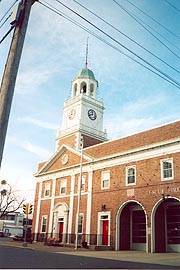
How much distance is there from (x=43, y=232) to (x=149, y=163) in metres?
17.7

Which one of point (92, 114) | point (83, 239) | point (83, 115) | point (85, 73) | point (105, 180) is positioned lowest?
point (83, 239)

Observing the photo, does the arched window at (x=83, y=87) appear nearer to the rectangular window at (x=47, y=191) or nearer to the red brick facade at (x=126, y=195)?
the red brick facade at (x=126, y=195)

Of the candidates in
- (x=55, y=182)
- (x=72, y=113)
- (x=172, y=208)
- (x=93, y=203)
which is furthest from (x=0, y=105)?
(x=72, y=113)

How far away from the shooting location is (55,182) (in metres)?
37.9

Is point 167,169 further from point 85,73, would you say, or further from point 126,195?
point 85,73

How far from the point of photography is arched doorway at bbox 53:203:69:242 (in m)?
33.9

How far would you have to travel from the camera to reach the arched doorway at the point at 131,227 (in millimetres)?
28078

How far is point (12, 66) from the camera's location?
6.96 m

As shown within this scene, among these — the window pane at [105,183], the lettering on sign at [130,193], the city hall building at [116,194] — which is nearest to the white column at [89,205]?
the city hall building at [116,194]

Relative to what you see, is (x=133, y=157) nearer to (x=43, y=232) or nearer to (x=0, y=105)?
(x=43, y=232)

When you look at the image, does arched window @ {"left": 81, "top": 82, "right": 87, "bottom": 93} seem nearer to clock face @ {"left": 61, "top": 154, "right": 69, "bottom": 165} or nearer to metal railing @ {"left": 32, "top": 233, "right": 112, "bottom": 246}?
clock face @ {"left": 61, "top": 154, "right": 69, "bottom": 165}

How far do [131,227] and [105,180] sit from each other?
5.17m

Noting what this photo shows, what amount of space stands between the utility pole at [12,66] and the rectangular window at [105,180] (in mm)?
24442

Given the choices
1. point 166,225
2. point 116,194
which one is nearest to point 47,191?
point 116,194
